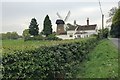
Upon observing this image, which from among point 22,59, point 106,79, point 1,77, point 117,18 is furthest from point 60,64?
point 117,18

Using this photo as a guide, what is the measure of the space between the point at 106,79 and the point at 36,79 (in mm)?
3060

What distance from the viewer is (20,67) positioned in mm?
6707

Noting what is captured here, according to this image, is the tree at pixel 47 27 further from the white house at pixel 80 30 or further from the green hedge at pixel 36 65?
the green hedge at pixel 36 65

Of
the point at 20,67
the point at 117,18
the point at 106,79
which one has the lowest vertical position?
the point at 106,79

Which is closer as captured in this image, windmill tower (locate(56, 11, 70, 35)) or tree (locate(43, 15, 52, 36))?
tree (locate(43, 15, 52, 36))

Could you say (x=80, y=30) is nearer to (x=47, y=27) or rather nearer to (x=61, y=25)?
(x=61, y=25)

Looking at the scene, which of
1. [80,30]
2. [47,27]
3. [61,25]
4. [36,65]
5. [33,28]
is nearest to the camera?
[36,65]

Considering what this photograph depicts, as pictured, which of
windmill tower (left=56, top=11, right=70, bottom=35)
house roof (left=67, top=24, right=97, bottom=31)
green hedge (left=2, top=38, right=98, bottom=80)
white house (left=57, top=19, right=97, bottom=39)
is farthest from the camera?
house roof (left=67, top=24, right=97, bottom=31)

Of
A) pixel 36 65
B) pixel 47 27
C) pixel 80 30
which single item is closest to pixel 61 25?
pixel 80 30

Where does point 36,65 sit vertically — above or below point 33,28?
below

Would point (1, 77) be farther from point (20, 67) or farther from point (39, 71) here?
point (39, 71)

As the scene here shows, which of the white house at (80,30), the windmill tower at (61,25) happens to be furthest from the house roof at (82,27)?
the windmill tower at (61,25)

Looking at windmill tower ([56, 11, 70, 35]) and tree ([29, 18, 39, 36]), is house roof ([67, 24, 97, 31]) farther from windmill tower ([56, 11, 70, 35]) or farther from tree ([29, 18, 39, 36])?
tree ([29, 18, 39, 36])

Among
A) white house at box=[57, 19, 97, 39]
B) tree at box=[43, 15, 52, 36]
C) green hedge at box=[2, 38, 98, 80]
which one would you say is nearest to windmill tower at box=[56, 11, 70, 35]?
white house at box=[57, 19, 97, 39]
